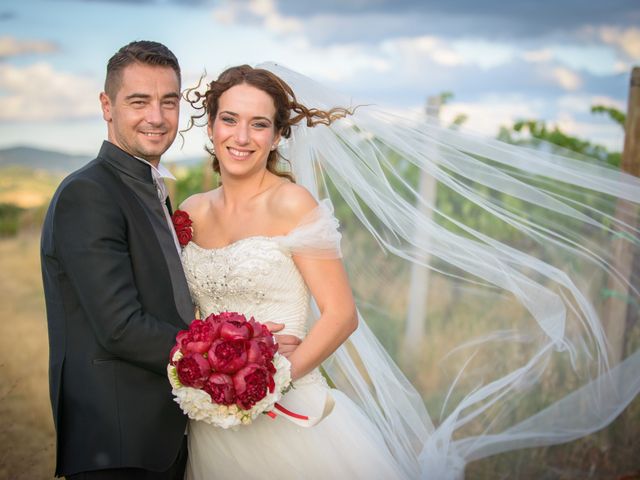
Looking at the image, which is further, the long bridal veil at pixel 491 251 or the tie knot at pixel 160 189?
the long bridal veil at pixel 491 251

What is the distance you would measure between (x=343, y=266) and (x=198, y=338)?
0.99 metres

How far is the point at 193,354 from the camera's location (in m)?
2.32

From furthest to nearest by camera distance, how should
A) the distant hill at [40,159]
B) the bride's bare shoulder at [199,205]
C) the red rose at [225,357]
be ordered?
1. the distant hill at [40,159]
2. the bride's bare shoulder at [199,205]
3. the red rose at [225,357]

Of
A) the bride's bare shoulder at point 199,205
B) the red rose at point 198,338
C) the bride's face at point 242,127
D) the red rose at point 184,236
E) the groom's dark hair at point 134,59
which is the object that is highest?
the groom's dark hair at point 134,59

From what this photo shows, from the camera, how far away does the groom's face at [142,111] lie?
9.32ft

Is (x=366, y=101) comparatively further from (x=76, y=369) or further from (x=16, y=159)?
(x=16, y=159)

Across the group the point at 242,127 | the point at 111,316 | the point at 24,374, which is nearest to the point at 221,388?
the point at 111,316

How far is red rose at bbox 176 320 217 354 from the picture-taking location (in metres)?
2.33

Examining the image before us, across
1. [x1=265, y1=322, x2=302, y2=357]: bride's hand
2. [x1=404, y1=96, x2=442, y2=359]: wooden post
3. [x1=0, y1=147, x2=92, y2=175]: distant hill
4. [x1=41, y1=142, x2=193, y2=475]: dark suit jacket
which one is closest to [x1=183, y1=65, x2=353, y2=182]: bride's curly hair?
[x1=41, y1=142, x2=193, y2=475]: dark suit jacket

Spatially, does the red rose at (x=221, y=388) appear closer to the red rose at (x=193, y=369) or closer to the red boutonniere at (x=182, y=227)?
the red rose at (x=193, y=369)

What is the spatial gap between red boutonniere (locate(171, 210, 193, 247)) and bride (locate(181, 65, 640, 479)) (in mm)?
63

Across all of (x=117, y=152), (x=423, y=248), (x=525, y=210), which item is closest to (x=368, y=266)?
(x=525, y=210)

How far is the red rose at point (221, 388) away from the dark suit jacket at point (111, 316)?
27 centimetres

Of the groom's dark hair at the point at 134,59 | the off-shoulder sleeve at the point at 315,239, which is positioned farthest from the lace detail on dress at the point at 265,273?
the groom's dark hair at the point at 134,59
